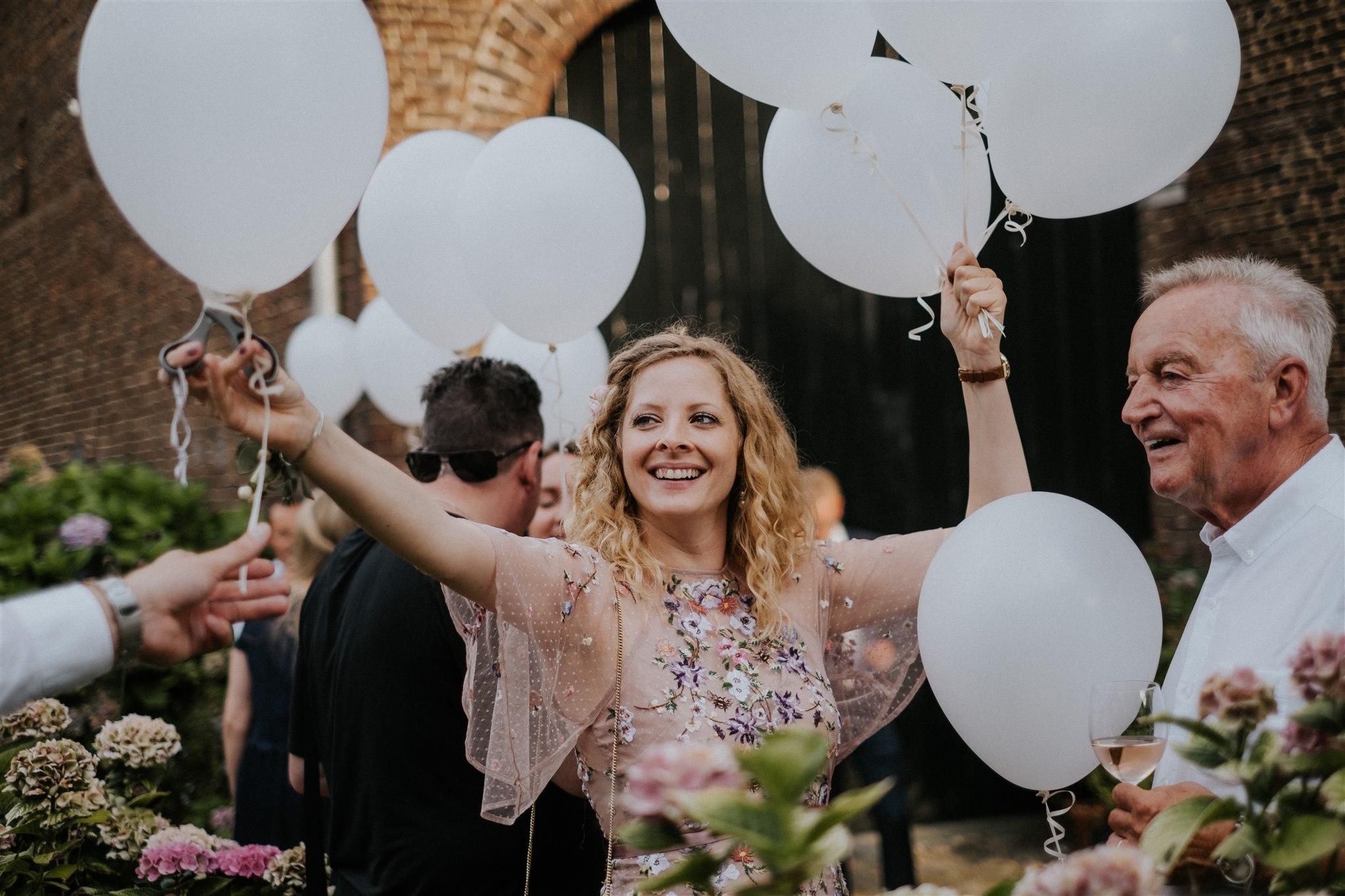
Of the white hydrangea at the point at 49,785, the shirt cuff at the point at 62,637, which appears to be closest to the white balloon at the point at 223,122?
the shirt cuff at the point at 62,637

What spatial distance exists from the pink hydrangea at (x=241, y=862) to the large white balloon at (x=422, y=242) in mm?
1488

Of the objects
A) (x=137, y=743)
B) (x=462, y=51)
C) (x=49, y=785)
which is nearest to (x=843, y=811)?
(x=49, y=785)

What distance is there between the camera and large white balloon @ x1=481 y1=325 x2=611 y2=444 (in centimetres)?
323

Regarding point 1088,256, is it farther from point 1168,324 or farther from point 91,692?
point 91,692

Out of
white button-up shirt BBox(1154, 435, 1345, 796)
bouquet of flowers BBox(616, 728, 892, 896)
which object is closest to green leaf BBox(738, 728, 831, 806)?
bouquet of flowers BBox(616, 728, 892, 896)

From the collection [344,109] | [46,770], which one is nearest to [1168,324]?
[344,109]

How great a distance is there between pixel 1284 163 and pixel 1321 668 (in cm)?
321

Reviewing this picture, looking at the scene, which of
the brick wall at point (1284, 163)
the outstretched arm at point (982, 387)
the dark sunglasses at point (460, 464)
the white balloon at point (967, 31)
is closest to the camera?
the white balloon at point (967, 31)

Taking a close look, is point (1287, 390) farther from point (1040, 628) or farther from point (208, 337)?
point (208, 337)

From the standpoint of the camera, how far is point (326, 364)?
15.0 ft

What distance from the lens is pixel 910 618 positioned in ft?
7.22

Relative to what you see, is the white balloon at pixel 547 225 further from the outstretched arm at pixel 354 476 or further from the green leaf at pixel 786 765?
the green leaf at pixel 786 765

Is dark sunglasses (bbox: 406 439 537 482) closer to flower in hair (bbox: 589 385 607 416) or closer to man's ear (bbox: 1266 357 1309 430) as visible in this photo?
flower in hair (bbox: 589 385 607 416)

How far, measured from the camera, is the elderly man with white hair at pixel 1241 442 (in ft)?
5.49
